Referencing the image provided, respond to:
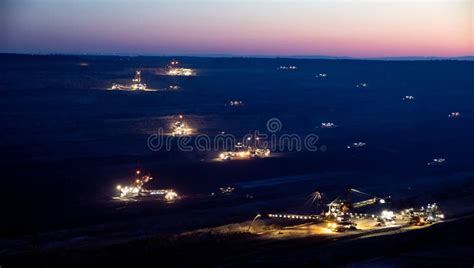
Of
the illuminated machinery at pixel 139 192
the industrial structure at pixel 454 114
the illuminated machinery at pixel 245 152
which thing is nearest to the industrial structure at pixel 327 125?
the illuminated machinery at pixel 245 152

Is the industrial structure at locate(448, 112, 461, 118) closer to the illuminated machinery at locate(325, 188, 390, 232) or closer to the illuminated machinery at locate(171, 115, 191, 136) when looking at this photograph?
the illuminated machinery at locate(171, 115, 191, 136)

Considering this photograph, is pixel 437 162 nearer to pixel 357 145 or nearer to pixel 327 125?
pixel 357 145

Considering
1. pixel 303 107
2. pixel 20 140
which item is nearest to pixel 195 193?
pixel 20 140

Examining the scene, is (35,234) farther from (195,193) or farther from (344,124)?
(344,124)

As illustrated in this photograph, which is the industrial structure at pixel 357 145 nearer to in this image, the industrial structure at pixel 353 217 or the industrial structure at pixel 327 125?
the industrial structure at pixel 327 125

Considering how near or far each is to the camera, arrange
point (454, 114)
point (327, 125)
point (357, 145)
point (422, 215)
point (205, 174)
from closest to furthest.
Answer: point (422, 215)
point (205, 174)
point (357, 145)
point (327, 125)
point (454, 114)

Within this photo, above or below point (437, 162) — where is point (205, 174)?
above

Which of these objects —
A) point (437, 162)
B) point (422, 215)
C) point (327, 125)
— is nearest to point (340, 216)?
point (422, 215)
